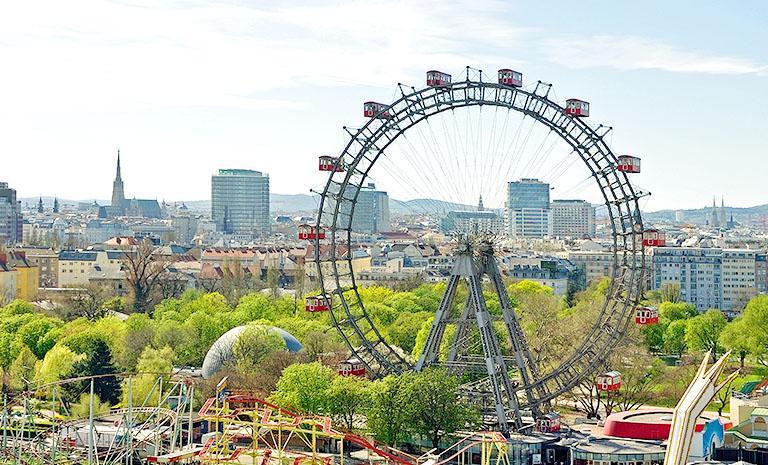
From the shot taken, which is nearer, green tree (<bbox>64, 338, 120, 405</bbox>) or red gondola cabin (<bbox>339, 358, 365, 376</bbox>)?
red gondola cabin (<bbox>339, 358, 365, 376</bbox>)

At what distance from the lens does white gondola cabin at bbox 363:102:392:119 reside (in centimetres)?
6322

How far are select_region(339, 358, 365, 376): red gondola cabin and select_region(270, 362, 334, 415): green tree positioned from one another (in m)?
0.92

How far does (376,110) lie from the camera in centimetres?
6353

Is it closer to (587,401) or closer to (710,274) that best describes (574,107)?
(587,401)

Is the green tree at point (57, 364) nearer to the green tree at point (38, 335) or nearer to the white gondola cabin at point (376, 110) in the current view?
the green tree at point (38, 335)

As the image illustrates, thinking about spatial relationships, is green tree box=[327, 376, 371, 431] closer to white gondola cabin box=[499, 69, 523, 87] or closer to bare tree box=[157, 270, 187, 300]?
white gondola cabin box=[499, 69, 523, 87]

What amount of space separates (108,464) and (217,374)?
2405 centimetres

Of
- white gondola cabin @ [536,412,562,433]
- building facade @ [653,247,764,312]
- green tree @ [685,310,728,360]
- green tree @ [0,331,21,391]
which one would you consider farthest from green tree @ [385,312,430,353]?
building facade @ [653,247,764,312]

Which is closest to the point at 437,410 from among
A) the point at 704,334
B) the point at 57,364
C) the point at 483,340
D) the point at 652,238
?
the point at 483,340

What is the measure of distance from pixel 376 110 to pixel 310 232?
7.31m

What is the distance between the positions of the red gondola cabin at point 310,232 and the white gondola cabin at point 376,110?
21.5 feet

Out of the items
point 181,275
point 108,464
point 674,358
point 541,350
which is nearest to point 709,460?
point 541,350

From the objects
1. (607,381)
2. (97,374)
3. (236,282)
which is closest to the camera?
(607,381)

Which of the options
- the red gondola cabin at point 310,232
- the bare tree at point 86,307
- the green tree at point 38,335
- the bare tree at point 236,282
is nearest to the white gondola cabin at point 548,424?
the red gondola cabin at point 310,232
